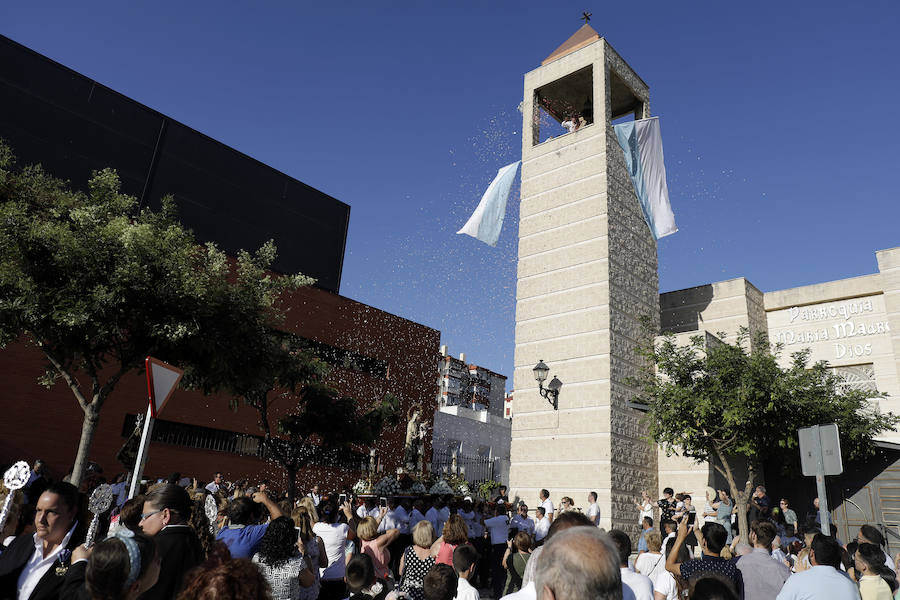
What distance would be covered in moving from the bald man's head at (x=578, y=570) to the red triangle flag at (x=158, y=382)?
4.44 metres

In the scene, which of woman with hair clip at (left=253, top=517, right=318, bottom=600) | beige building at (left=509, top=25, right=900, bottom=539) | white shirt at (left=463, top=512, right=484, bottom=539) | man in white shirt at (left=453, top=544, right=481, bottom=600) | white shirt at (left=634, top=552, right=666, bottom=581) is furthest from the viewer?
beige building at (left=509, top=25, right=900, bottom=539)

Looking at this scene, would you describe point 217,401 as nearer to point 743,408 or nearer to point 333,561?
point 743,408

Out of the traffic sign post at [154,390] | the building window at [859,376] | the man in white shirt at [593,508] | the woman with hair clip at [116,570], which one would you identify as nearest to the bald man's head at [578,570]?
the woman with hair clip at [116,570]

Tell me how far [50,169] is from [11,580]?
26858 mm

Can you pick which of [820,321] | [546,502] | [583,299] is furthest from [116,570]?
[820,321]

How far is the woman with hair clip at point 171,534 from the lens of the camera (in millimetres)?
3880

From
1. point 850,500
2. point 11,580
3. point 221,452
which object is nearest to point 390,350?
point 221,452

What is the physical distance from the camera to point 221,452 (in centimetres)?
2386

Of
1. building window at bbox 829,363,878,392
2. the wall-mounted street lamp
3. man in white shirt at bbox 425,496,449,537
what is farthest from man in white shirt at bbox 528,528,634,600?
building window at bbox 829,363,878,392

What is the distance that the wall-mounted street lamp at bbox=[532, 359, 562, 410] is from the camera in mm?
17828

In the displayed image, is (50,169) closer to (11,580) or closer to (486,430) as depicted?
(11,580)

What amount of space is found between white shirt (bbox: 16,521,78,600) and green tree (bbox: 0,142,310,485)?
25.8 feet

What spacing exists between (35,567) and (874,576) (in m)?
6.89

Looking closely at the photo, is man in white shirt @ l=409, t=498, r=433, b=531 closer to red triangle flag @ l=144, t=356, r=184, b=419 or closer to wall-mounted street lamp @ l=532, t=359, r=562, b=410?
wall-mounted street lamp @ l=532, t=359, r=562, b=410
